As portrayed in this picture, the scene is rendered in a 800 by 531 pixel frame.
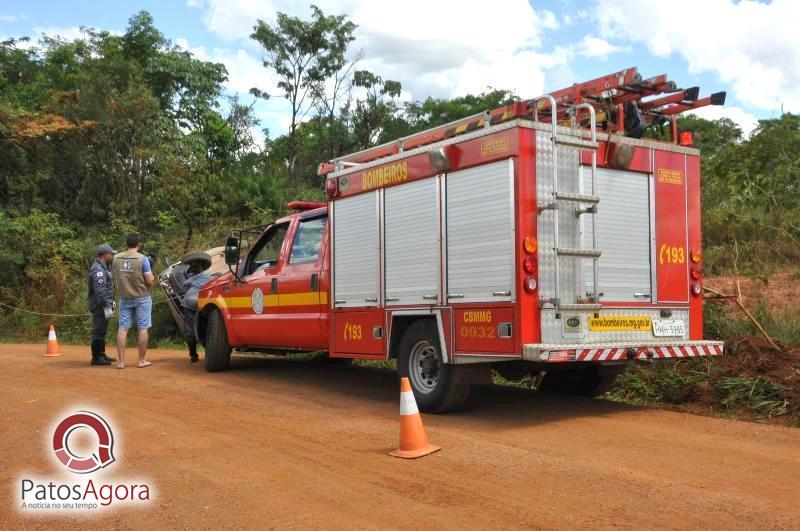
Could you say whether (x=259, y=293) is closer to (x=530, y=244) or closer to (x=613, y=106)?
(x=530, y=244)

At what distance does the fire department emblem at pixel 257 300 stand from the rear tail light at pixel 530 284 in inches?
181

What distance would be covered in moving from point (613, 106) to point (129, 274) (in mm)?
7055

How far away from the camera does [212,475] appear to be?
5.16 meters

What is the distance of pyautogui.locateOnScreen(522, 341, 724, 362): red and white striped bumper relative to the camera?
6418 mm

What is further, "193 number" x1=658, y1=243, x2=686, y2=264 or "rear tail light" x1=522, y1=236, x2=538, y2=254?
"193 number" x1=658, y1=243, x2=686, y2=264

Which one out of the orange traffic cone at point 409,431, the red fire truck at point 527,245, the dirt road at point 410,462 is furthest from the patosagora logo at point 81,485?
the red fire truck at point 527,245

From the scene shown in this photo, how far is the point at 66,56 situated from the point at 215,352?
23601 millimetres

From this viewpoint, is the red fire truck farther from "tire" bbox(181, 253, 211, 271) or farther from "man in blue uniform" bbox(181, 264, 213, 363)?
"tire" bbox(181, 253, 211, 271)

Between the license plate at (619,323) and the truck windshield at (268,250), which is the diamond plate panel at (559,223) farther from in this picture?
the truck windshield at (268,250)

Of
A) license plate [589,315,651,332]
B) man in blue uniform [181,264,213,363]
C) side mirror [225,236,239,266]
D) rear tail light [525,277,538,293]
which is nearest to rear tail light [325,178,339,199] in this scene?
side mirror [225,236,239,266]

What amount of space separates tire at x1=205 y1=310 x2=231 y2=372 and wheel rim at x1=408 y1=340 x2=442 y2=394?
4.04 metres

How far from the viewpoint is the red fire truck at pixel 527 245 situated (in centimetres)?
666

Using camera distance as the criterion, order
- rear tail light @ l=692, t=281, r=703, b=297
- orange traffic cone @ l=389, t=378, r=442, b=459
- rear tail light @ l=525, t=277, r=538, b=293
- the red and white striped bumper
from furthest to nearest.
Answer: rear tail light @ l=692, t=281, r=703, b=297
rear tail light @ l=525, t=277, r=538, b=293
the red and white striped bumper
orange traffic cone @ l=389, t=378, r=442, b=459

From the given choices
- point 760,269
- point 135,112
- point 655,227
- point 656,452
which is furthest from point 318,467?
point 135,112
